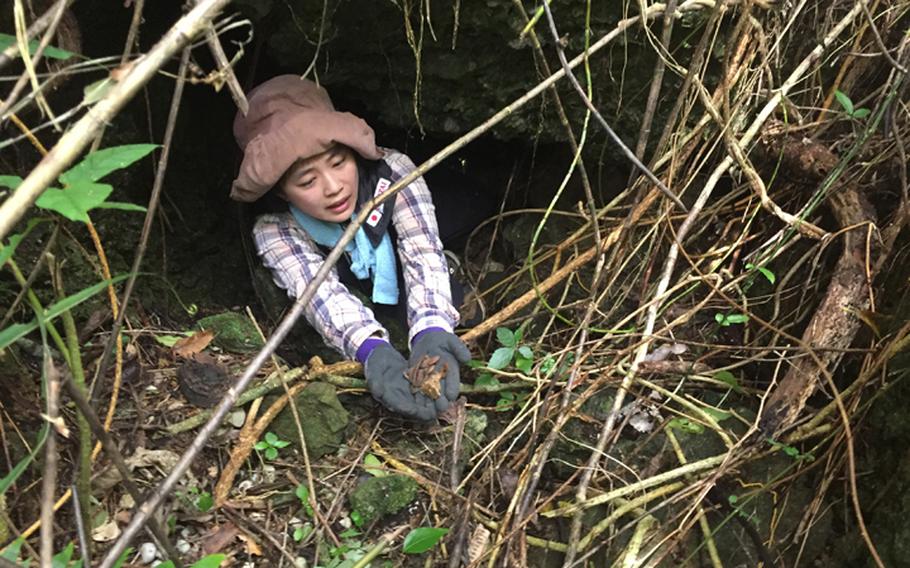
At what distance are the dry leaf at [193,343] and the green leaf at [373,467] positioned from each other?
2.37 ft

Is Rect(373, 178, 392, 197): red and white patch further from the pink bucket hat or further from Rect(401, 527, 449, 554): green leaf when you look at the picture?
Rect(401, 527, 449, 554): green leaf

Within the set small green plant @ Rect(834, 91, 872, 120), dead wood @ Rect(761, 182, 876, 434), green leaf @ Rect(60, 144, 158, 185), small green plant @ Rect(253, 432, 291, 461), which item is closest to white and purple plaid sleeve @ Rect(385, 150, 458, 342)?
small green plant @ Rect(253, 432, 291, 461)

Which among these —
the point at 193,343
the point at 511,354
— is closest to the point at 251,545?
the point at 193,343

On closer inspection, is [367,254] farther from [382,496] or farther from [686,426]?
[686,426]

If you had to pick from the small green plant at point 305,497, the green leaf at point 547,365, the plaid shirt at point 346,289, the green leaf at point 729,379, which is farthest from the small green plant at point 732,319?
the small green plant at point 305,497

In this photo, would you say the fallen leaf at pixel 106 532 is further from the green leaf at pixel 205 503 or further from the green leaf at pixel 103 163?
the green leaf at pixel 103 163

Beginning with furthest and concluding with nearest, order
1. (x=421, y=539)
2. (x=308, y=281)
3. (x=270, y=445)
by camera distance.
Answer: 1. (x=308, y=281)
2. (x=270, y=445)
3. (x=421, y=539)

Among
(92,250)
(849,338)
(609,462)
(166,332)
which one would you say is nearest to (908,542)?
(849,338)

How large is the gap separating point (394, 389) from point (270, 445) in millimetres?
405

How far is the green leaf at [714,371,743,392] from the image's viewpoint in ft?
6.54

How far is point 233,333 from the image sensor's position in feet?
7.86

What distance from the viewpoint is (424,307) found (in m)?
2.48

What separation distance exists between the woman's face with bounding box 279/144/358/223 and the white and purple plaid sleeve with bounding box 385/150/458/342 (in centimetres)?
27

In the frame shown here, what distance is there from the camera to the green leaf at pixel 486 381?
2.22 m
